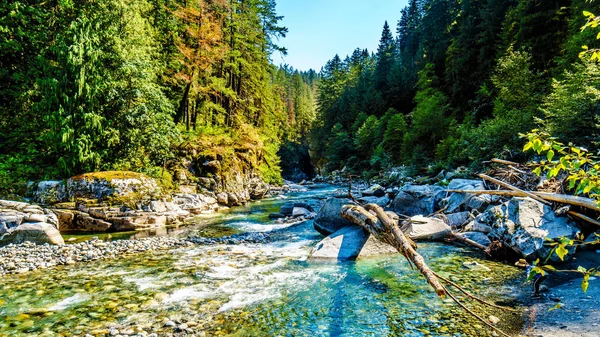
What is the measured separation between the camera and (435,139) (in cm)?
3259

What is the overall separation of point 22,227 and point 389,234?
1041cm

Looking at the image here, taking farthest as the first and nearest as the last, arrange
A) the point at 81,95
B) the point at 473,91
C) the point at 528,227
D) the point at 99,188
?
the point at 473,91
the point at 81,95
the point at 99,188
the point at 528,227

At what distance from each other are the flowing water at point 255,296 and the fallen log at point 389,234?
2.51 feet

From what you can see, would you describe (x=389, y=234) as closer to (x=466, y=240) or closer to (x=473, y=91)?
(x=466, y=240)

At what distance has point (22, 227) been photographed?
347 inches

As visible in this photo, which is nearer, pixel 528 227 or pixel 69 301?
pixel 69 301

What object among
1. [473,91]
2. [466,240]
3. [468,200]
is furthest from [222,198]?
[473,91]

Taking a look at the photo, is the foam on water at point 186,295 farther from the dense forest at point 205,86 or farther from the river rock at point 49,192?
the river rock at point 49,192

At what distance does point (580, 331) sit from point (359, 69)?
7840 centimetres

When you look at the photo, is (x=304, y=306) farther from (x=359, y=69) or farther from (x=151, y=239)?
(x=359, y=69)

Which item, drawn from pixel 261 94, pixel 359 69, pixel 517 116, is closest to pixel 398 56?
pixel 359 69

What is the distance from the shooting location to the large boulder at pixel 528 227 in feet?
20.0

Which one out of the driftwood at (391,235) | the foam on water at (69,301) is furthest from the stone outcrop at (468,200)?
the foam on water at (69,301)

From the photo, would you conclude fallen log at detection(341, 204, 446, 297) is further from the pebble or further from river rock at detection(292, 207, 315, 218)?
the pebble
